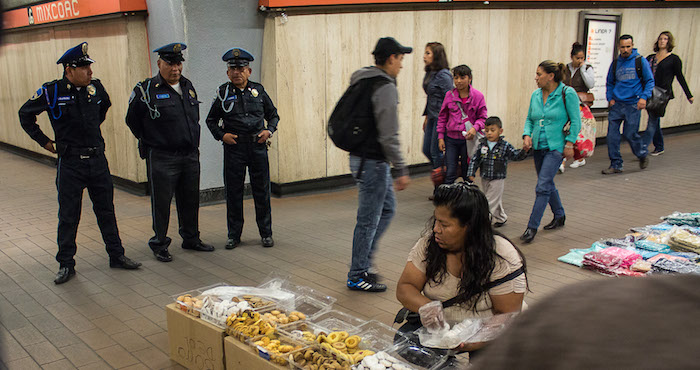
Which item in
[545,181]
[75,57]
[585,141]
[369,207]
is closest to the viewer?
[369,207]

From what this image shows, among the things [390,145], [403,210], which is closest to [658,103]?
[403,210]

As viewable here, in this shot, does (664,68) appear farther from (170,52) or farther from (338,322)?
(338,322)

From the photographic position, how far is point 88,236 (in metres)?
7.02

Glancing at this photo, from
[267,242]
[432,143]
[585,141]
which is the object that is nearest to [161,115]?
[267,242]

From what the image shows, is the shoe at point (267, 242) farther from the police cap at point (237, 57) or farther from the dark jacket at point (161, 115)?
the police cap at point (237, 57)

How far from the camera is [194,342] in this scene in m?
3.85

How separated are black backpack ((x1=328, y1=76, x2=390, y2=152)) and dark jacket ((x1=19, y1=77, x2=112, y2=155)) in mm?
2319

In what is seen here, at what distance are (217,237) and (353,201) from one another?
7.59 feet

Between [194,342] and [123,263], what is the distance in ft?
7.76

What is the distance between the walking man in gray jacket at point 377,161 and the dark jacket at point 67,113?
96.1 inches

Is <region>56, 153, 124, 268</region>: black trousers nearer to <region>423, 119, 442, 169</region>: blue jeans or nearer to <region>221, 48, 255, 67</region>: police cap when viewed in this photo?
<region>221, 48, 255, 67</region>: police cap

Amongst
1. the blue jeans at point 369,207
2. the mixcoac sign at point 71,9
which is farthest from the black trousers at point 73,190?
the blue jeans at point 369,207

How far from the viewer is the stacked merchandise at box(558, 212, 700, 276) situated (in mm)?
5434

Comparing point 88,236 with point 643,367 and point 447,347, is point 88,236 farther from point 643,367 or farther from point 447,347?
point 643,367
